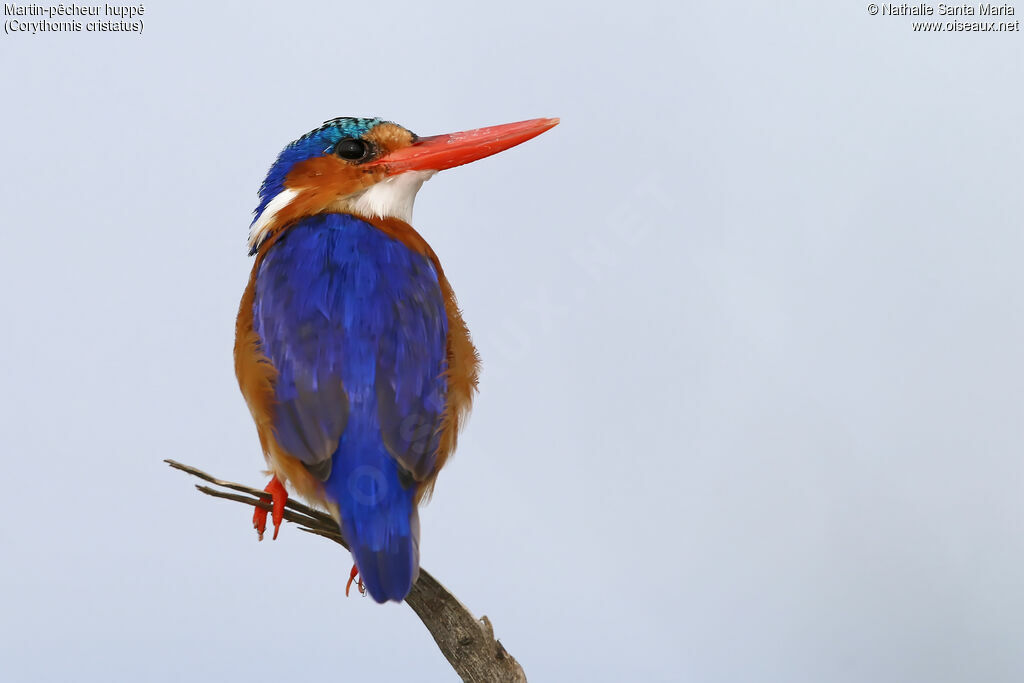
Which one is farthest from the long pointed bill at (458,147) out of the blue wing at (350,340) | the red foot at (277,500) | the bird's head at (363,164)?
the red foot at (277,500)

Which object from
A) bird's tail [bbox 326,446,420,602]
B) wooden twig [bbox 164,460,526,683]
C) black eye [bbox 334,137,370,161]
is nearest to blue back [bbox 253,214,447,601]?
bird's tail [bbox 326,446,420,602]

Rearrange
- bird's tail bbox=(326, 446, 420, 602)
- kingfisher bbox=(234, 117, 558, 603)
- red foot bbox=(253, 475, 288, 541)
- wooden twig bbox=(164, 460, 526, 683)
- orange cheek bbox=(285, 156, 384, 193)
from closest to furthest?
bird's tail bbox=(326, 446, 420, 602)
kingfisher bbox=(234, 117, 558, 603)
red foot bbox=(253, 475, 288, 541)
wooden twig bbox=(164, 460, 526, 683)
orange cheek bbox=(285, 156, 384, 193)

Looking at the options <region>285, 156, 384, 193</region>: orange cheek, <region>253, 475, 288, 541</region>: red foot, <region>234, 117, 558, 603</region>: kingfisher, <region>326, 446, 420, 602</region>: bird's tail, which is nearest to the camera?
<region>326, 446, 420, 602</region>: bird's tail

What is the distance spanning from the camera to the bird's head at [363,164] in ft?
9.96

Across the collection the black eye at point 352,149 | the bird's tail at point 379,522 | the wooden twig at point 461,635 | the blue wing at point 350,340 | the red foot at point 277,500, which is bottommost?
the wooden twig at point 461,635

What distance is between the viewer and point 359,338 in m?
2.62

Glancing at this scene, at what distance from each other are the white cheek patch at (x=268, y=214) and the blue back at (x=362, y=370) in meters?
0.19

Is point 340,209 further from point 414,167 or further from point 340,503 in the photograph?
point 340,503

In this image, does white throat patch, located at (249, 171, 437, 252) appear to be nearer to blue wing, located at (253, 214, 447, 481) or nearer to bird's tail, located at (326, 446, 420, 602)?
blue wing, located at (253, 214, 447, 481)

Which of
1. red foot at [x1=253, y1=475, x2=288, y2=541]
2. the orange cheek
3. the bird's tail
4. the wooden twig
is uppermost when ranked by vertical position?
the orange cheek

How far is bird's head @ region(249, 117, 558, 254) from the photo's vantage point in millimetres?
3035

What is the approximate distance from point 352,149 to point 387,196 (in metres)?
0.17

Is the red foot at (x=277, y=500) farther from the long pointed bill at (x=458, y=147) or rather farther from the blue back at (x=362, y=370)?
the long pointed bill at (x=458, y=147)

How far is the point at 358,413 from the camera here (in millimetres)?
2516
